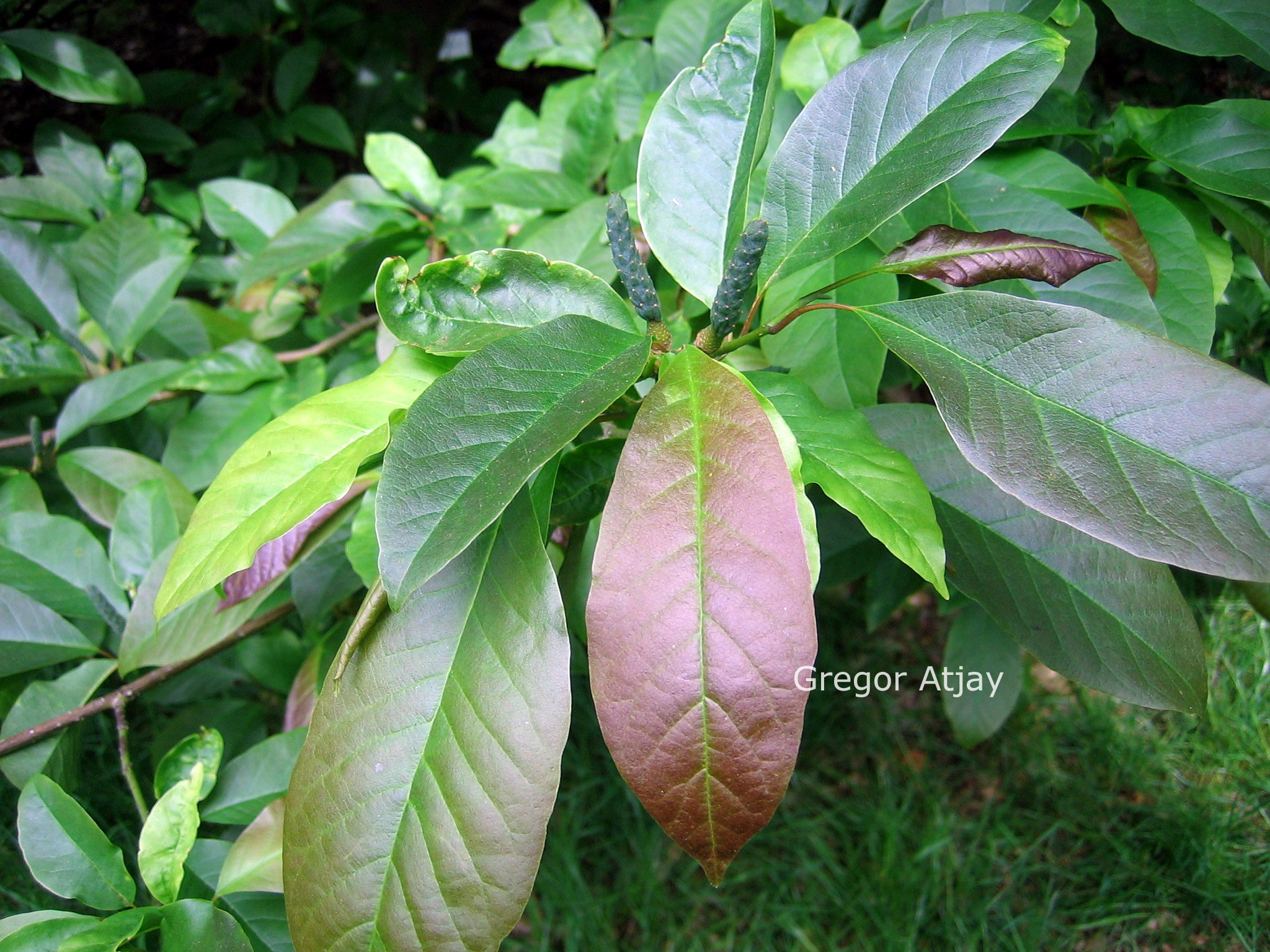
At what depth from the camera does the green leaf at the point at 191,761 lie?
0.90 metres

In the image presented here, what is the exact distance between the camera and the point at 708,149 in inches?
28.4

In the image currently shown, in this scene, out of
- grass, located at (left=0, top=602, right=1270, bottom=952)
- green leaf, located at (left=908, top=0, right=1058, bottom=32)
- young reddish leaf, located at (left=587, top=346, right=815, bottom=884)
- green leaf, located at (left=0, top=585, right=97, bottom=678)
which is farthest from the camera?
grass, located at (left=0, top=602, right=1270, bottom=952)

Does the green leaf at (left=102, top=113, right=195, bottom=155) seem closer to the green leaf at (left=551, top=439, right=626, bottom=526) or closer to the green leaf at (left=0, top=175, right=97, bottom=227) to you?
the green leaf at (left=0, top=175, right=97, bottom=227)

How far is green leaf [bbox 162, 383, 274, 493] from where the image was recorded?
3.86ft

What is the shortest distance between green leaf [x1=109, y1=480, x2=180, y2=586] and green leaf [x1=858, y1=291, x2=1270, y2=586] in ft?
3.00

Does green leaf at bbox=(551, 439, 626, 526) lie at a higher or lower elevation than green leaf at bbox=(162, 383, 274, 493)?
higher

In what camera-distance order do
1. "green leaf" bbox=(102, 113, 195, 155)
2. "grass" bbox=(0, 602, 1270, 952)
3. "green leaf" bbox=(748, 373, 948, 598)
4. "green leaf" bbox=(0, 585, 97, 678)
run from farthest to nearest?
"green leaf" bbox=(102, 113, 195, 155) → "grass" bbox=(0, 602, 1270, 952) → "green leaf" bbox=(0, 585, 97, 678) → "green leaf" bbox=(748, 373, 948, 598)

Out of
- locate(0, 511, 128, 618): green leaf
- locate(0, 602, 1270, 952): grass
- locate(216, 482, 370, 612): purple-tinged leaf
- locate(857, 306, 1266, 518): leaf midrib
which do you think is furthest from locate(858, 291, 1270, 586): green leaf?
locate(0, 602, 1270, 952): grass

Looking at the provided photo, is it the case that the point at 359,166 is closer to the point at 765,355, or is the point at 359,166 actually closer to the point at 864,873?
the point at 765,355

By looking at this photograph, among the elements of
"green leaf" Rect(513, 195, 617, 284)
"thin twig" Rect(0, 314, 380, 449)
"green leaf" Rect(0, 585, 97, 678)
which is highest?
"green leaf" Rect(513, 195, 617, 284)

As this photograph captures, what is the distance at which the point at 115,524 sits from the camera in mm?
1011

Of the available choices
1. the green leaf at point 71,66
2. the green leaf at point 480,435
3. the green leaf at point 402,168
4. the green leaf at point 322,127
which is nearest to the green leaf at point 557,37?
the green leaf at point 402,168

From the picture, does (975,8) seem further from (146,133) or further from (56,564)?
(146,133)

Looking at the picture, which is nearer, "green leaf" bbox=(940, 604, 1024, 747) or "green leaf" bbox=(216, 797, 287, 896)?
"green leaf" bbox=(216, 797, 287, 896)
